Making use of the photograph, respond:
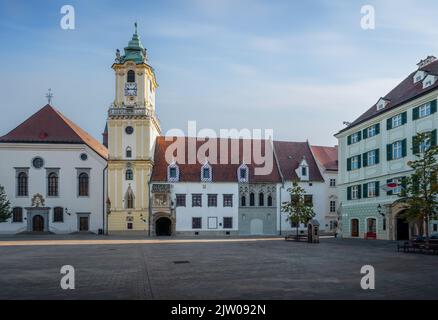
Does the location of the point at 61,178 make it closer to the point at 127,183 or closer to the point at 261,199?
the point at 127,183

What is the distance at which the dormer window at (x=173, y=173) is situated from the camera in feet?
193

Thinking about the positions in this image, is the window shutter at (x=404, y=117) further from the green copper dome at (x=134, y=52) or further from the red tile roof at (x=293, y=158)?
the green copper dome at (x=134, y=52)

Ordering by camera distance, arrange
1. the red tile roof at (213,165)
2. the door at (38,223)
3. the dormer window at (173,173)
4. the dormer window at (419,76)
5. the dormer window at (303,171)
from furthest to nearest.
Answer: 1. the dormer window at (303,171)
2. the red tile roof at (213,165)
3. the dormer window at (173,173)
4. the door at (38,223)
5. the dormer window at (419,76)

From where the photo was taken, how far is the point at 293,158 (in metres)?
64.1

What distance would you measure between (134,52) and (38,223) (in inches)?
915

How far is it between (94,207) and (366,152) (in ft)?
104

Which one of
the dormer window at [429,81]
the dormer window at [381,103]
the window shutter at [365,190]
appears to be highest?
the dormer window at [429,81]

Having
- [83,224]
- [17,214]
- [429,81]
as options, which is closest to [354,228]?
[429,81]

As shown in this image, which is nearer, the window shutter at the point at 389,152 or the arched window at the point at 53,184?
the window shutter at the point at 389,152

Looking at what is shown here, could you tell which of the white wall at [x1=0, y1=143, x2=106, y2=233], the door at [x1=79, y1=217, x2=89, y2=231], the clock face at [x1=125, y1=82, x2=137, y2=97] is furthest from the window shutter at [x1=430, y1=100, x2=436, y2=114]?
the door at [x1=79, y1=217, x2=89, y2=231]

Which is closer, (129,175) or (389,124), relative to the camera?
(389,124)

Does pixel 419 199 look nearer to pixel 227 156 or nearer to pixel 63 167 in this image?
pixel 227 156

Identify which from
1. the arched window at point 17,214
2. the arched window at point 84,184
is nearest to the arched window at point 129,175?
the arched window at point 84,184

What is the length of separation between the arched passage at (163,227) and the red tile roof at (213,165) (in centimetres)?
488
